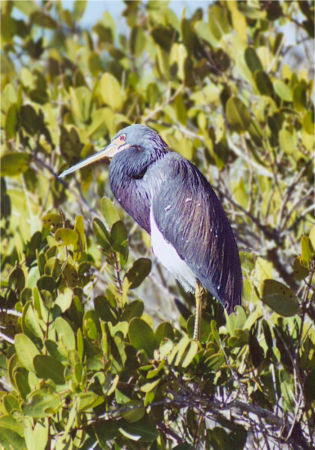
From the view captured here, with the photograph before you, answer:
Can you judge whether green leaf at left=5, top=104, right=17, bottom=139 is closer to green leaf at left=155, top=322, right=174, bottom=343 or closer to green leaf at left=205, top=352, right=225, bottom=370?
green leaf at left=155, top=322, right=174, bottom=343

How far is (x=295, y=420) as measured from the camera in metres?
2.47

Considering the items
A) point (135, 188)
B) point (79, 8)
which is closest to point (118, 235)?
point (135, 188)

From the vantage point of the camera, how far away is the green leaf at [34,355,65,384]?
213 centimetres

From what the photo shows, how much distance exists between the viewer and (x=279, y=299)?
2.35 meters

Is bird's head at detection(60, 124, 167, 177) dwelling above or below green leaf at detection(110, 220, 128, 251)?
above

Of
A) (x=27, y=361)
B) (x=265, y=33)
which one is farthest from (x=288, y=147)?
(x=27, y=361)

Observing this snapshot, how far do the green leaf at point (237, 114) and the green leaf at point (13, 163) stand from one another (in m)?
1.08

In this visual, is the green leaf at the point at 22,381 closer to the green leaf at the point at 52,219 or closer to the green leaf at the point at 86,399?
the green leaf at the point at 86,399

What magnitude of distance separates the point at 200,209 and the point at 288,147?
3.30ft

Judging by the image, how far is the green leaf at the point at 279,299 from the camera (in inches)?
92.4

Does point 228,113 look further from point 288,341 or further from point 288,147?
point 288,341

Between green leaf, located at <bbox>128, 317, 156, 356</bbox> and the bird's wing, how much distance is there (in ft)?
1.86

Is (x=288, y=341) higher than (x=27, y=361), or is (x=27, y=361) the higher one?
(x=27, y=361)

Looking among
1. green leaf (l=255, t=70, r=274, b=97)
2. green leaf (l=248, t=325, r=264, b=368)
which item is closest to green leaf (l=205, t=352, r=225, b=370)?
green leaf (l=248, t=325, r=264, b=368)
